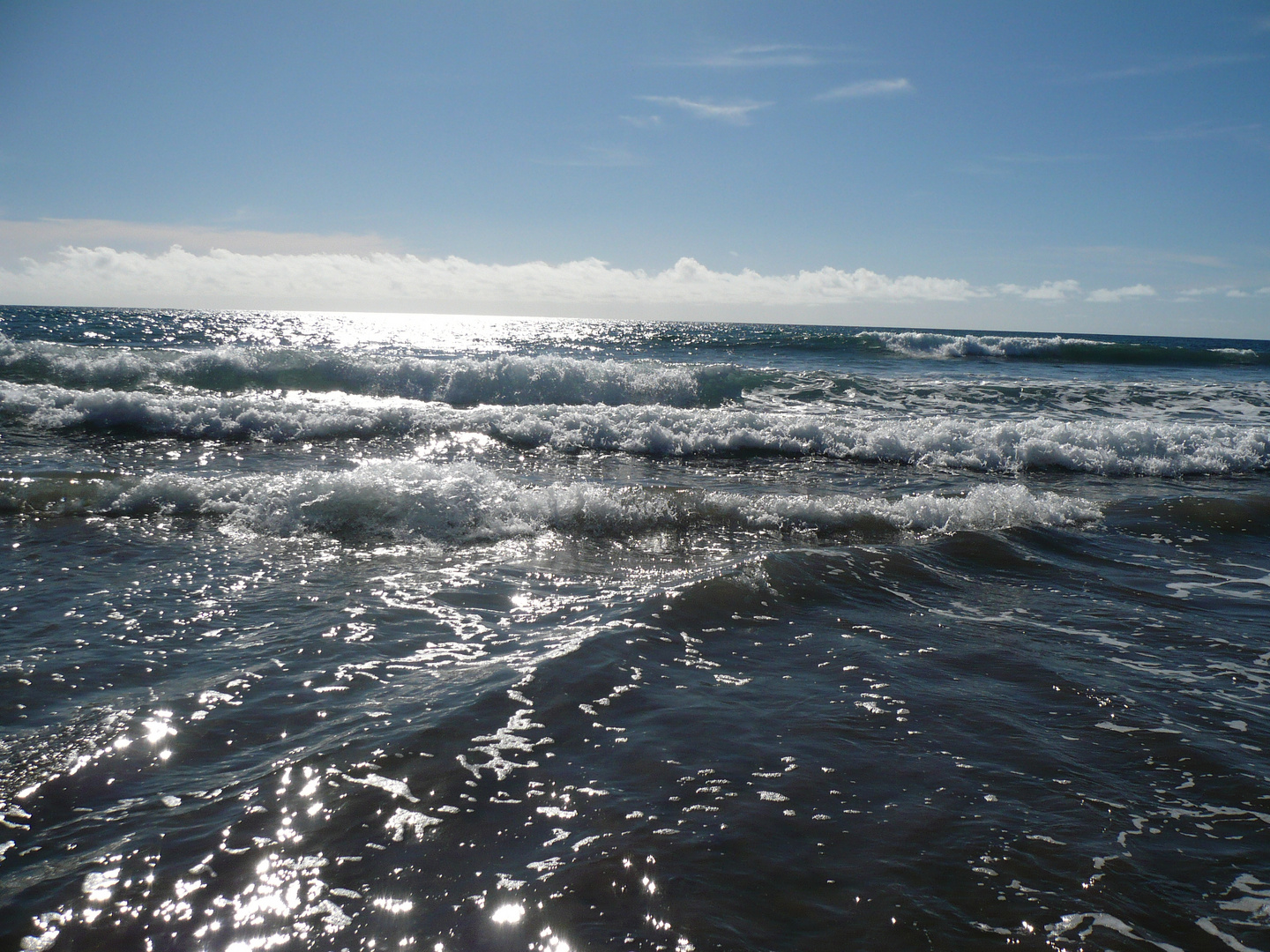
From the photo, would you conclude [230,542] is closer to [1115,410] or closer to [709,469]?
[709,469]

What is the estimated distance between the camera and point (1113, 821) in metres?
2.83

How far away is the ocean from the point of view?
2.35 meters

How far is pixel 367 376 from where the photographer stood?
17.8 metres

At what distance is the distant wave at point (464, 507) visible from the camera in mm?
6930

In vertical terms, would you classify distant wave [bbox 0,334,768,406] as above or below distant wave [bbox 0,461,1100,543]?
above

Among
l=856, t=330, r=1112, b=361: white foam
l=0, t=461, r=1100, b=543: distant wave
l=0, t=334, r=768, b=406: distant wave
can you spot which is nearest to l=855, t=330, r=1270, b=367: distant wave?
l=856, t=330, r=1112, b=361: white foam

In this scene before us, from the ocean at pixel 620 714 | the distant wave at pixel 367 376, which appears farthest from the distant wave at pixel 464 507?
the distant wave at pixel 367 376

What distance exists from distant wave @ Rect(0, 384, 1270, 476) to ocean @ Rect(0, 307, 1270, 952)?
244 centimetres

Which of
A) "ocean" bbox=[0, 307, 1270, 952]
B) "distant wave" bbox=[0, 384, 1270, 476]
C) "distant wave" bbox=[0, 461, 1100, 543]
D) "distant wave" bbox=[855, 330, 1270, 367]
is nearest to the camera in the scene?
"ocean" bbox=[0, 307, 1270, 952]

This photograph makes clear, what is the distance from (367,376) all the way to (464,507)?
12.1m

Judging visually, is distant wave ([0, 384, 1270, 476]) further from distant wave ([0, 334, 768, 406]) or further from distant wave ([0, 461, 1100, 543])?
distant wave ([0, 461, 1100, 543])

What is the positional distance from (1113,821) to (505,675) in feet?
9.31

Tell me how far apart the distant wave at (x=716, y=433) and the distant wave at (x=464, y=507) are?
4.11m

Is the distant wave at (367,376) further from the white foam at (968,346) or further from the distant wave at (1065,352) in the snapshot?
the distant wave at (1065,352)
